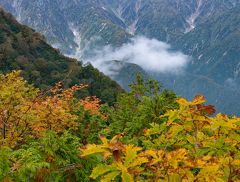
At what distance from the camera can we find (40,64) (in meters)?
102

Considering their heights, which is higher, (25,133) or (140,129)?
(140,129)

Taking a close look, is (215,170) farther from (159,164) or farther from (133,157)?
(133,157)

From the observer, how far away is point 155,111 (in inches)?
1061

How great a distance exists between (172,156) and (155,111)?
21.4m

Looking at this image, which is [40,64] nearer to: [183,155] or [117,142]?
[183,155]

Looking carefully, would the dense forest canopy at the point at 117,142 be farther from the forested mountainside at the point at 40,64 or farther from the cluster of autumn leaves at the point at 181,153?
the forested mountainside at the point at 40,64

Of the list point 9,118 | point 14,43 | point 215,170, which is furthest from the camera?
point 14,43

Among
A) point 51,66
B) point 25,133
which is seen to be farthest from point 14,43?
point 25,133

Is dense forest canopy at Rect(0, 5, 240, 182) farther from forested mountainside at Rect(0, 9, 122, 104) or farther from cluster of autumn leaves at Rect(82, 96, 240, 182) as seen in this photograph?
forested mountainside at Rect(0, 9, 122, 104)

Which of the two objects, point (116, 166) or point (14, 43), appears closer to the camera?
point (116, 166)

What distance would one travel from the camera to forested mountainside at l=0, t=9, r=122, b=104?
90.4 meters

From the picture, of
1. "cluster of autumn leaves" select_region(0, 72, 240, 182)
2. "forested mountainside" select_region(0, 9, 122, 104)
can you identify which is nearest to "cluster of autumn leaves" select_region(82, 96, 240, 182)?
"cluster of autumn leaves" select_region(0, 72, 240, 182)

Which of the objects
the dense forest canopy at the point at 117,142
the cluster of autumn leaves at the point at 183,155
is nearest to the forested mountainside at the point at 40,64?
the dense forest canopy at the point at 117,142

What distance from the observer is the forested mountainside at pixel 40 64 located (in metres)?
90.4
